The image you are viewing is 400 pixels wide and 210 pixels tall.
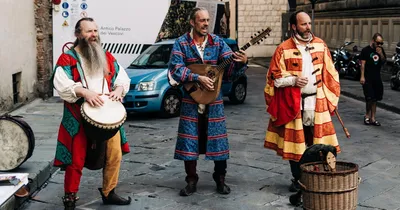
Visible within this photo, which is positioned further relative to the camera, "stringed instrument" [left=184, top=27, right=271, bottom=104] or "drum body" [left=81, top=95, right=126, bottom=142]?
"stringed instrument" [left=184, top=27, right=271, bottom=104]

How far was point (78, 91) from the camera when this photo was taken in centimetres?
609

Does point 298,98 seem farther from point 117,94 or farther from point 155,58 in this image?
point 155,58

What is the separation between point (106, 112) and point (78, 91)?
300 mm

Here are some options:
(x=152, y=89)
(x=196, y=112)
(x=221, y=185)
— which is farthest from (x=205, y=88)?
(x=152, y=89)

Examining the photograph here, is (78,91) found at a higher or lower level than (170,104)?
higher

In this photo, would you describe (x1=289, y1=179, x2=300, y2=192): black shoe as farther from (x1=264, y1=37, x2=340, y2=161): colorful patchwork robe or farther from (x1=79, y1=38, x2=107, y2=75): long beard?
(x1=79, y1=38, x2=107, y2=75): long beard

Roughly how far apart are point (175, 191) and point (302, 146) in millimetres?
1420

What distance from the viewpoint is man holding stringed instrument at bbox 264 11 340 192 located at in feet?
22.3

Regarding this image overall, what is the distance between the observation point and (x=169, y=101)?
44.8ft

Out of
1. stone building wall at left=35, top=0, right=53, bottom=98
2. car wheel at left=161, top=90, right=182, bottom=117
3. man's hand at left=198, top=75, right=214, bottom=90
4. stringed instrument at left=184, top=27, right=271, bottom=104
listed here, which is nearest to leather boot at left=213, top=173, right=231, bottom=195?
stringed instrument at left=184, top=27, right=271, bottom=104

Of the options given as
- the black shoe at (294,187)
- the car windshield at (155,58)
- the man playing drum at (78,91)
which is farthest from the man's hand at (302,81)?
the car windshield at (155,58)

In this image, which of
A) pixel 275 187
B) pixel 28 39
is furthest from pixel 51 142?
pixel 28 39

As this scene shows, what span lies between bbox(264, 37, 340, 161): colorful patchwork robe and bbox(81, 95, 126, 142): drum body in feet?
5.36

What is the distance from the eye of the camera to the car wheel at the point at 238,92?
51.4 feet
